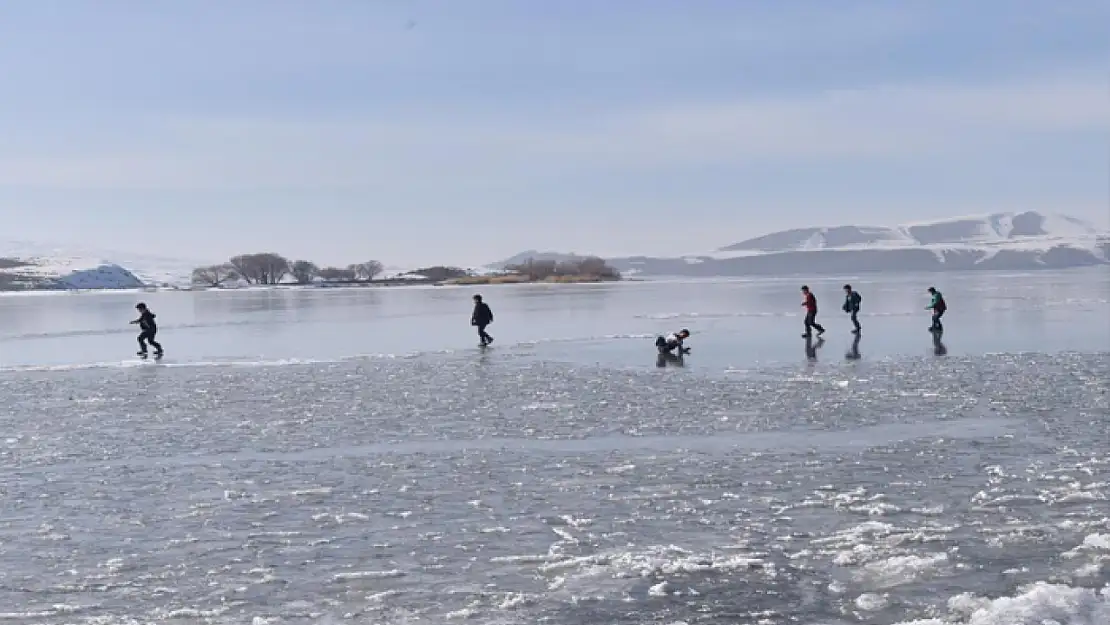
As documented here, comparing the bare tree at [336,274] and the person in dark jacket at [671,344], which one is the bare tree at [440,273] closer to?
the bare tree at [336,274]

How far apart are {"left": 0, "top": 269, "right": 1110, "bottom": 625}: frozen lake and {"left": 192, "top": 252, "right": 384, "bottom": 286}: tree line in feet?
455

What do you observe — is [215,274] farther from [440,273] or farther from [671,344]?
[671,344]

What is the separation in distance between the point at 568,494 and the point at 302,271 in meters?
152

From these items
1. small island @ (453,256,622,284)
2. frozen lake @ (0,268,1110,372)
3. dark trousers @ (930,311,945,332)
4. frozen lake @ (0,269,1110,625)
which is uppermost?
small island @ (453,256,622,284)

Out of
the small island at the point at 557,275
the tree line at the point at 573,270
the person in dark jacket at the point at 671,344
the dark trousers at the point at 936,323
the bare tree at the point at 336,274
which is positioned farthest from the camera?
the bare tree at the point at 336,274

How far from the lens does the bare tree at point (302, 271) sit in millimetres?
154375

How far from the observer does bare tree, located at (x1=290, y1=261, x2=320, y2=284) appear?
6078 inches

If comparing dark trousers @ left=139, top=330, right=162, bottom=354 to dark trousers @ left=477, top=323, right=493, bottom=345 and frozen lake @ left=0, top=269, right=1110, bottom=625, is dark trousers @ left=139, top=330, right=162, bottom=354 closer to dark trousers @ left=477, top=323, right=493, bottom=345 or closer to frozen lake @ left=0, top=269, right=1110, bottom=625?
frozen lake @ left=0, top=269, right=1110, bottom=625

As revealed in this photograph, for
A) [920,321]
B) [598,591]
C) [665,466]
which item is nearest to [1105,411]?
[665,466]

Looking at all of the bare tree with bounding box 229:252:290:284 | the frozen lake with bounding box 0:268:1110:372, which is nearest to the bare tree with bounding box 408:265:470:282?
the bare tree with bounding box 229:252:290:284

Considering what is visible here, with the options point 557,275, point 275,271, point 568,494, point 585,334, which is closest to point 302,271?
point 275,271

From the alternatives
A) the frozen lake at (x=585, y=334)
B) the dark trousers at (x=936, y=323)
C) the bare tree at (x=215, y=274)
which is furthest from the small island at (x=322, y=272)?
the dark trousers at (x=936, y=323)

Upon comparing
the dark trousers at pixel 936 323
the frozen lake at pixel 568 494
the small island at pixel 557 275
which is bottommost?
the frozen lake at pixel 568 494

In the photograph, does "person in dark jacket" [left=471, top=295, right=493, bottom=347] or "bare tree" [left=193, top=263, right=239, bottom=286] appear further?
"bare tree" [left=193, top=263, right=239, bottom=286]
